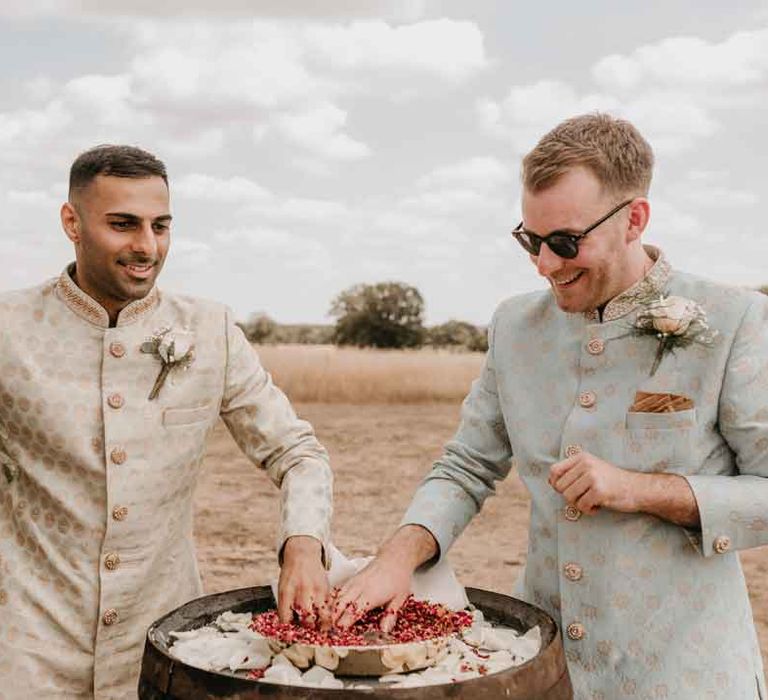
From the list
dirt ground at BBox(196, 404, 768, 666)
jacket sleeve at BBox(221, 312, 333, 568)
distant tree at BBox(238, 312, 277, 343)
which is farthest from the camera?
distant tree at BBox(238, 312, 277, 343)

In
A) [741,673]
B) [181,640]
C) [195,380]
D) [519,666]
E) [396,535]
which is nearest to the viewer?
[519,666]

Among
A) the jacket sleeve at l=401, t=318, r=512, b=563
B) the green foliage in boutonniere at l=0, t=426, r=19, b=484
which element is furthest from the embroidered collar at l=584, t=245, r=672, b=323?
the green foliage in boutonniere at l=0, t=426, r=19, b=484

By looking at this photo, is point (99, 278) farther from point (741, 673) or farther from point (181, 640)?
point (741, 673)

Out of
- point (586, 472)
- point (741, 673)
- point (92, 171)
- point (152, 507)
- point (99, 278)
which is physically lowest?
point (741, 673)

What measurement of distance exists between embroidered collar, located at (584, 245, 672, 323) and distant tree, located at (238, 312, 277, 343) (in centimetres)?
4384

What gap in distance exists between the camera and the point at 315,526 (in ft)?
9.19

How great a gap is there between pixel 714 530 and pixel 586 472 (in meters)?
0.33

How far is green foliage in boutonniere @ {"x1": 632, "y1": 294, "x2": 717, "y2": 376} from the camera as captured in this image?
2.50 meters

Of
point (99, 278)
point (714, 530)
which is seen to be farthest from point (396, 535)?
point (99, 278)

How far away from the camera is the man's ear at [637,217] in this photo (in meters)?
2.58

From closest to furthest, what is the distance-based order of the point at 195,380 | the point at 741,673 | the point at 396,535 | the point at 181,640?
the point at 181,640, the point at 741,673, the point at 396,535, the point at 195,380

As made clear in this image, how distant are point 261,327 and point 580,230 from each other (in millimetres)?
46472

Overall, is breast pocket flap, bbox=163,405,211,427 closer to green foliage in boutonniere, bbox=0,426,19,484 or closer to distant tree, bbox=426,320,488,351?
green foliage in boutonniere, bbox=0,426,19,484

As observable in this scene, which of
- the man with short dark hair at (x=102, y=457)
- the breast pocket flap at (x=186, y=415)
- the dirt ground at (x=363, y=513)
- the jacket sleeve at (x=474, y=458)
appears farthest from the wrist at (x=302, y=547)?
the dirt ground at (x=363, y=513)
